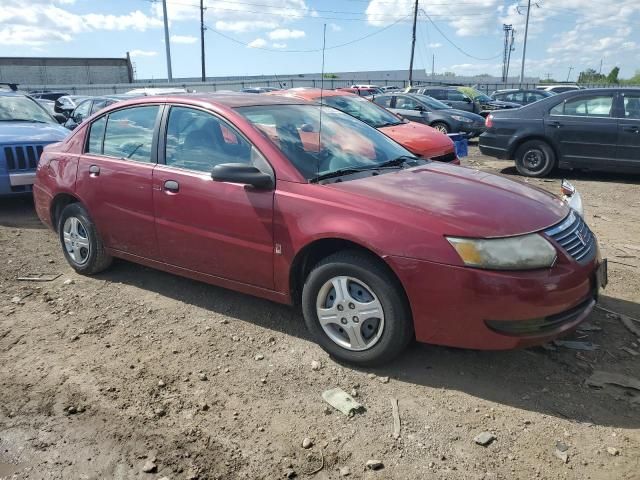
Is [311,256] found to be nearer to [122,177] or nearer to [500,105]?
[122,177]

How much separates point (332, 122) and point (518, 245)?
→ 197cm

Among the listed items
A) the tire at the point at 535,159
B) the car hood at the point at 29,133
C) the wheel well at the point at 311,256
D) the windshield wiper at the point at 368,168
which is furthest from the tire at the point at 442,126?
the wheel well at the point at 311,256

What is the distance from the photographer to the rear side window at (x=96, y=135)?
4.78 meters

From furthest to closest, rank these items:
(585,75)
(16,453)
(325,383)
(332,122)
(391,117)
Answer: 1. (585,75)
2. (391,117)
3. (332,122)
4. (325,383)
5. (16,453)

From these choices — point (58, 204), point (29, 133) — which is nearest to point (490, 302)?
point (58, 204)

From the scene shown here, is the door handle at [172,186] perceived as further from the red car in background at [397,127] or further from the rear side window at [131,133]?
the red car in background at [397,127]

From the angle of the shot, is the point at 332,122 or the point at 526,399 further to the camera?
the point at 332,122

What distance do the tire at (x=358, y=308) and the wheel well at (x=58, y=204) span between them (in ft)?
8.75

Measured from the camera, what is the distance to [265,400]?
10.3ft

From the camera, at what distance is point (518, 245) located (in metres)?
3.02

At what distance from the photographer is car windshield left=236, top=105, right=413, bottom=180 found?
12.3ft

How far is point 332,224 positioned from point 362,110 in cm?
641

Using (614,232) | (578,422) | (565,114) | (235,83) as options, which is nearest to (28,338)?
(578,422)

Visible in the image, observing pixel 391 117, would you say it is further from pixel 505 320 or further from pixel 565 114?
pixel 505 320
